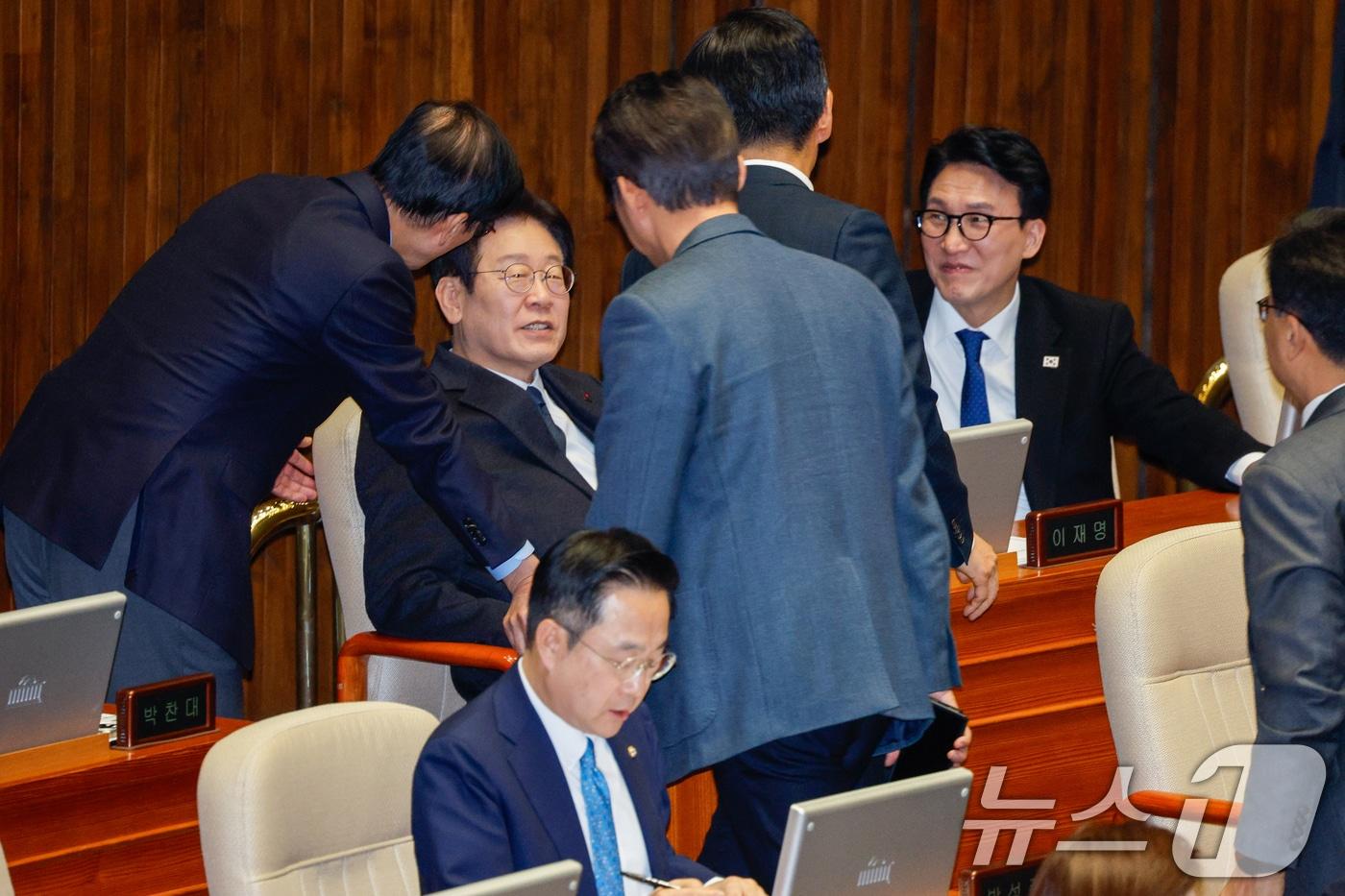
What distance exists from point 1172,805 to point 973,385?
4.47ft

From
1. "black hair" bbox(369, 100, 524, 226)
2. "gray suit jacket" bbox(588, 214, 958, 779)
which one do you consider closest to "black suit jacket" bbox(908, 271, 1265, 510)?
"black hair" bbox(369, 100, 524, 226)

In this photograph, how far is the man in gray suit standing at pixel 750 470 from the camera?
239 centimetres

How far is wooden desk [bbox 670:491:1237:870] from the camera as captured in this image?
11.6 feet

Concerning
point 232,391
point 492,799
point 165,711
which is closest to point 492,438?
point 232,391

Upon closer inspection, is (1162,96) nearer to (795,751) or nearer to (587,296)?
(587,296)

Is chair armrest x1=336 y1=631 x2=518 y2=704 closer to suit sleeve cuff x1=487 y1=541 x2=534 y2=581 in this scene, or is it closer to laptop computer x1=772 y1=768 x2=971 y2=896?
suit sleeve cuff x1=487 y1=541 x2=534 y2=581

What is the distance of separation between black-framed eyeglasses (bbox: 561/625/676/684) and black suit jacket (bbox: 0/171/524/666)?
0.89 m

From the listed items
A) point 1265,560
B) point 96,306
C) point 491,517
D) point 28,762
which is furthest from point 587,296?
point 1265,560

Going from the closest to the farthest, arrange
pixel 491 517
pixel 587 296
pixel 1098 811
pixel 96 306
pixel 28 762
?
pixel 28 762 < pixel 491 517 < pixel 1098 811 < pixel 96 306 < pixel 587 296

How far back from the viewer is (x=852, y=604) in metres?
2.47

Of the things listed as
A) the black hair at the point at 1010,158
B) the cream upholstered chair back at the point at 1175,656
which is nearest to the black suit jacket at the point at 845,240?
the cream upholstered chair back at the point at 1175,656

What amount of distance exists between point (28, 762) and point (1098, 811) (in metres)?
1.86

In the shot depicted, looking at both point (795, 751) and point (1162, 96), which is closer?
point (795, 751)

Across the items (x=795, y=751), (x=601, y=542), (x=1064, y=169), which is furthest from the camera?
(x=1064, y=169)
